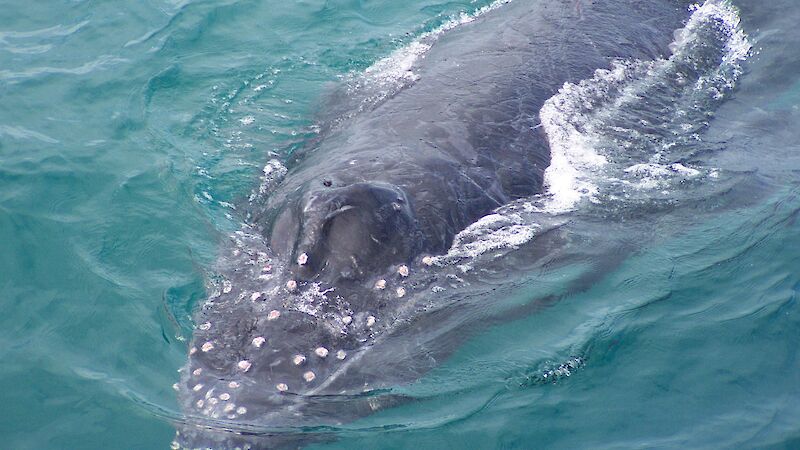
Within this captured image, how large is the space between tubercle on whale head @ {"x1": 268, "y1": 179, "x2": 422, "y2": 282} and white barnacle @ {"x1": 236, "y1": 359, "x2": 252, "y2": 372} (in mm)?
1105

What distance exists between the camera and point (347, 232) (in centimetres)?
884

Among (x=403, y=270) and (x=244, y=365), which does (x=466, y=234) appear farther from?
(x=244, y=365)

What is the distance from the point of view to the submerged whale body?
802 centimetres

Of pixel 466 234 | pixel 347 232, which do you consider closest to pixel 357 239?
pixel 347 232

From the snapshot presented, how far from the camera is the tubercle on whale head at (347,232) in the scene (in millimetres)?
8797

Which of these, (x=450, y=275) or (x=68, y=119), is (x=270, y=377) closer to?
(x=450, y=275)

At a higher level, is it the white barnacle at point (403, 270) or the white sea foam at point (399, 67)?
the white sea foam at point (399, 67)

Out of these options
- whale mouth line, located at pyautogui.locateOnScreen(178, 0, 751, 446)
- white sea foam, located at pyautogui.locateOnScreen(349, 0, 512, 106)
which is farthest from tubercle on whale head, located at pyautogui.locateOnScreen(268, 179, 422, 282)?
white sea foam, located at pyautogui.locateOnScreen(349, 0, 512, 106)

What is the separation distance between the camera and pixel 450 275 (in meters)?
9.41

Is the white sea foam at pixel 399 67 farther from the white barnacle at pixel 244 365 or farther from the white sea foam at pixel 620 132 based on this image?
the white barnacle at pixel 244 365

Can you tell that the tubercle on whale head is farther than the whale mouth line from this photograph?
Yes

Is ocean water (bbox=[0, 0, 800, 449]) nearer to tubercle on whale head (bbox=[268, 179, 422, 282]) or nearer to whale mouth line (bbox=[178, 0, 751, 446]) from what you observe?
whale mouth line (bbox=[178, 0, 751, 446])

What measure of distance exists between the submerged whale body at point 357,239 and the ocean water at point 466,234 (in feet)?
1.11

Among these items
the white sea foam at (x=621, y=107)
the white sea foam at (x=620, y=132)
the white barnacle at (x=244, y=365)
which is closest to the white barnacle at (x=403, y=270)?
the white sea foam at (x=620, y=132)
